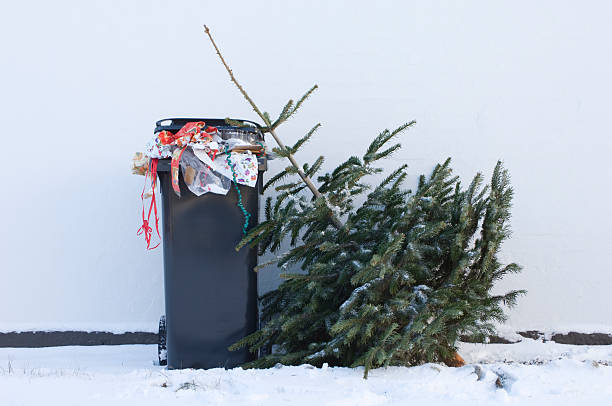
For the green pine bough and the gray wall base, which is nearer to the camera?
the green pine bough

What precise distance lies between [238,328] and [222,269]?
35 cm

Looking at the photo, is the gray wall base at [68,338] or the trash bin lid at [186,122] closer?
the trash bin lid at [186,122]

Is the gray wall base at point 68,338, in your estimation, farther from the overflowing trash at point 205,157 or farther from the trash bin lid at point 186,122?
the trash bin lid at point 186,122

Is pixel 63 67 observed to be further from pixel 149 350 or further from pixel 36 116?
pixel 149 350

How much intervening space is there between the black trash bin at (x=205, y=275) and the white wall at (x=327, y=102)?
2.48ft

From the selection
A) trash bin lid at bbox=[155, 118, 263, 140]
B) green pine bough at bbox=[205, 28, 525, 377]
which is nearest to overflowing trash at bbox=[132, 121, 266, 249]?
trash bin lid at bbox=[155, 118, 263, 140]

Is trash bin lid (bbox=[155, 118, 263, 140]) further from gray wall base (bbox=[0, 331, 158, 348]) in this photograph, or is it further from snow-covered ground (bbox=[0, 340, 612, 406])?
gray wall base (bbox=[0, 331, 158, 348])

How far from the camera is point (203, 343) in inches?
108

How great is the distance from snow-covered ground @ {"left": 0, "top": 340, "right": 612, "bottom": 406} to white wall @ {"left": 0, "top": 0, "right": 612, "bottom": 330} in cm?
111

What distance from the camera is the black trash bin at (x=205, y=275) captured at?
8.82 feet

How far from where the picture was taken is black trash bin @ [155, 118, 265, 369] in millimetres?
2689

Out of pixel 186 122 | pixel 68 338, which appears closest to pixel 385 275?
pixel 186 122

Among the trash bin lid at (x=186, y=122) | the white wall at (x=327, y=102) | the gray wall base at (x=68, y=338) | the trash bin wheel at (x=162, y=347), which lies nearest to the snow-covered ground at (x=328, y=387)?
the trash bin wheel at (x=162, y=347)

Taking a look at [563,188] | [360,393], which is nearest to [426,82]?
[563,188]
